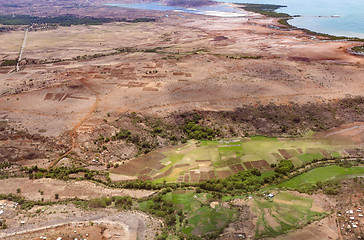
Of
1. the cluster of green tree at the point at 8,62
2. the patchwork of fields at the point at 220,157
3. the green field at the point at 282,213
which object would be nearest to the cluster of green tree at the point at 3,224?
the patchwork of fields at the point at 220,157

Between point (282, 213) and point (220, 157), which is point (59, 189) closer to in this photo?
point (220, 157)

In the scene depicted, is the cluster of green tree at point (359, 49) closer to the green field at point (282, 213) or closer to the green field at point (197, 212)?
the green field at point (282, 213)

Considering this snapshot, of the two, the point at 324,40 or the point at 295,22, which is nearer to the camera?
A: the point at 324,40

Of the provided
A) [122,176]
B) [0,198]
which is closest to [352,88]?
[122,176]

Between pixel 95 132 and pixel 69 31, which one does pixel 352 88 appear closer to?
pixel 95 132

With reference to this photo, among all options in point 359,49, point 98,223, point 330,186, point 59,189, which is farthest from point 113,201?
point 359,49

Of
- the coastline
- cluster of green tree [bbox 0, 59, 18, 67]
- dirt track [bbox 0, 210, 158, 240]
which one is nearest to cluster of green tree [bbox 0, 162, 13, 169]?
dirt track [bbox 0, 210, 158, 240]
